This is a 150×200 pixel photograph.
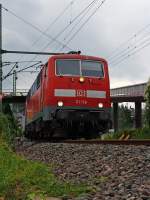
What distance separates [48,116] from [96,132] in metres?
2.58

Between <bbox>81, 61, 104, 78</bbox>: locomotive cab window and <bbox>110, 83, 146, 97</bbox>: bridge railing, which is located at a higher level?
<bbox>110, 83, 146, 97</bbox>: bridge railing

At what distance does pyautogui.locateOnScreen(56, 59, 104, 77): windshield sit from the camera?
2053cm

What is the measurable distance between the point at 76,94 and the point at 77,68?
3.53 ft

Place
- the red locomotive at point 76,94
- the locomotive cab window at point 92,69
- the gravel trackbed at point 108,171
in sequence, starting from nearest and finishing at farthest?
the gravel trackbed at point 108,171 < the red locomotive at point 76,94 < the locomotive cab window at point 92,69

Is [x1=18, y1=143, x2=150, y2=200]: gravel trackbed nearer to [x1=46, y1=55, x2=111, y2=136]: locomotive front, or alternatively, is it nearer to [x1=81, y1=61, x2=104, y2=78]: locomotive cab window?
[x1=46, y1=55, x2=111, y2=136]: locomotive front

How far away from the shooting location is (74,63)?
67.9 ft

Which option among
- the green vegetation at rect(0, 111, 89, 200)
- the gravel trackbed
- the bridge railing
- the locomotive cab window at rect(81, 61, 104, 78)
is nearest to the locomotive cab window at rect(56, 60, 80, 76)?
the locomotive cab window at rect(81, 61, 104, 78)

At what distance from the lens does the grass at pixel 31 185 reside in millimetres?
7434

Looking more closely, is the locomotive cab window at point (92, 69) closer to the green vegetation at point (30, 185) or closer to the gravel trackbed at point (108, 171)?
the gravel trackbed at point (108, 171)

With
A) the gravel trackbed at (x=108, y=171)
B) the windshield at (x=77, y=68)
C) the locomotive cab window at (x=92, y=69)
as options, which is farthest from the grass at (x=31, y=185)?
the locomotive cab window at (x=92, y=69)

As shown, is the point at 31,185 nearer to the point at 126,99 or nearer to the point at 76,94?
the point at 76,94

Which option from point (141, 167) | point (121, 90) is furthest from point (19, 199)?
point (121, 90)

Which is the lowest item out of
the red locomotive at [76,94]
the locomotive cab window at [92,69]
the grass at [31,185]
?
the grass at [31,185]

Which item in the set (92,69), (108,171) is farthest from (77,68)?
(108,171)
